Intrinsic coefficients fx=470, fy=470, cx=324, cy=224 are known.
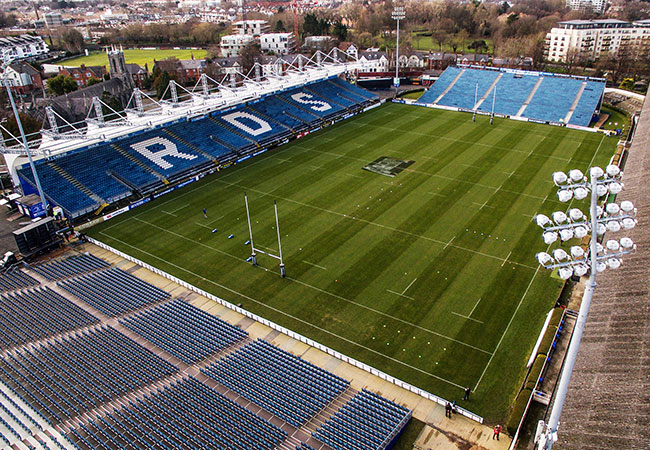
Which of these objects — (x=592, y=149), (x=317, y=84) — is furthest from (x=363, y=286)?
(x=317, y=84)

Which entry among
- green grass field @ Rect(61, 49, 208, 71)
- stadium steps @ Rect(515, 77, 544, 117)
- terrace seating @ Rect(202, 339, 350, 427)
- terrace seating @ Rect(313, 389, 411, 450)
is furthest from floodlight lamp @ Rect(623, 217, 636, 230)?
green grass field @ Rect(61, 49, 208, 71)

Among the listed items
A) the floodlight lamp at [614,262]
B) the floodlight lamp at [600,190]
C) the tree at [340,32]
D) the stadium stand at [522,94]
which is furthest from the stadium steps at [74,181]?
the tree at [340,32]

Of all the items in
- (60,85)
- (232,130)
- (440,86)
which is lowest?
(440,86)

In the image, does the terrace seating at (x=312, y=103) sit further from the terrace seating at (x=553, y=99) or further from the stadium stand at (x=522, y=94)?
the terrace seating at (x=553, y=99)

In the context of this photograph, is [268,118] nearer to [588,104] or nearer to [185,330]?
[185,330]

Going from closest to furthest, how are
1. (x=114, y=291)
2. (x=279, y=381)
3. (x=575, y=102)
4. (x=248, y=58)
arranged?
1. (x=279, y=381)
2. (x=114, y=291)
3. (x=575, y=102)
4. (x=248, y=58)

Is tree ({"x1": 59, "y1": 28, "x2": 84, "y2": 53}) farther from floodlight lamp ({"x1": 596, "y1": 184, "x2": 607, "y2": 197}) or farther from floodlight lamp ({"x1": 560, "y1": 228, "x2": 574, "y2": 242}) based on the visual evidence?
floodlight lamp ({"x1": 596, "y1": 184, "x2": 607, "y2": 197})

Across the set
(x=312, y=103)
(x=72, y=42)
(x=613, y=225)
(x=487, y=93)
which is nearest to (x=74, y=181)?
(x=312, y=103)

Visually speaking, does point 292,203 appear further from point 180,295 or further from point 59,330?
point 59,330
